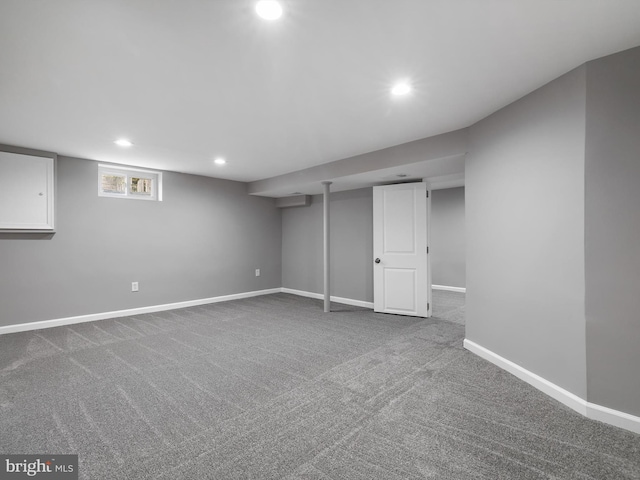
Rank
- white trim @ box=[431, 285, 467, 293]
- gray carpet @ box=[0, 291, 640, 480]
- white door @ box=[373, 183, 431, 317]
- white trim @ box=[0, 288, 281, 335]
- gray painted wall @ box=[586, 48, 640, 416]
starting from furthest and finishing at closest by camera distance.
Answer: white trim @ box=[431, 285, 467, 293] < white door @ box=[373, 183, 431, 317] < white trim @ box=[0, 288, 281, 335] < gray painted wall @ box=[586, 48, 640, 416] < gray carpet @ box=[0, 291, 640, 480]

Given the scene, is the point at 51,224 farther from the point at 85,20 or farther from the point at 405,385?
the point at 405,385

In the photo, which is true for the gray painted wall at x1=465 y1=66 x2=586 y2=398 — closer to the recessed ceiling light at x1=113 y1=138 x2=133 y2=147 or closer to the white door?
the white door

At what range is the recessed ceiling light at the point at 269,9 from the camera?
144 cm

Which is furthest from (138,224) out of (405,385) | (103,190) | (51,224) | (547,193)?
(547,193)

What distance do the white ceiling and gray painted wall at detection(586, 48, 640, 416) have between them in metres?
0.26

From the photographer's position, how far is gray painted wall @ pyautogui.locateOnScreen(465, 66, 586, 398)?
2.09m

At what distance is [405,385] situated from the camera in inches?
96.3

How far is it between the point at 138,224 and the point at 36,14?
3718mm

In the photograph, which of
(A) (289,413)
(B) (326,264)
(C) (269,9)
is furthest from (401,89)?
(B) (326,264)

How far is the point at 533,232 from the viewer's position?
7.91 feet

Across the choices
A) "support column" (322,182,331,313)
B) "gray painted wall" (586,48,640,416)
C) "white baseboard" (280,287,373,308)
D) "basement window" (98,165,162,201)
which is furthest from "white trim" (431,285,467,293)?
"basement window" (98,165,162,201)

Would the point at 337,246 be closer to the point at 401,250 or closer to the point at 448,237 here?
the point at 401,250

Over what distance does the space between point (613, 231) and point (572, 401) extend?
1.19m

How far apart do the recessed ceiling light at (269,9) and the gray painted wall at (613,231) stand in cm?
205
